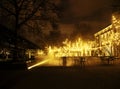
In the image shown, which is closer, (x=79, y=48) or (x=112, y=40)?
(x=112, y=40)

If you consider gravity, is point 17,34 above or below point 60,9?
below

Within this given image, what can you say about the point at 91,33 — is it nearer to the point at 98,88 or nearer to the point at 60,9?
the point at 60,9

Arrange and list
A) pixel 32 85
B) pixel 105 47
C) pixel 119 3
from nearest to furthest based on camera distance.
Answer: pixel 32 85
pixel 119 3
pixel 105 47

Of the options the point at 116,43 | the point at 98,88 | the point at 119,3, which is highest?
the point at 119,3

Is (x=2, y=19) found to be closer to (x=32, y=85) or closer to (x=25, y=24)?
(x=25, y=24)

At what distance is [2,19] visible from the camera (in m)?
27.4

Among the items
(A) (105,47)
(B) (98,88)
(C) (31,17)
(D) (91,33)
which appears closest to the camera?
(B) (98,88)

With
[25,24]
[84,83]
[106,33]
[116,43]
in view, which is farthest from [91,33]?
[84,83]

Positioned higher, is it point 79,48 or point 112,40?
point 112,40

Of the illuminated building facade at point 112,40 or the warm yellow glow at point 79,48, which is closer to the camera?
the illuminated building facade at point 112,40

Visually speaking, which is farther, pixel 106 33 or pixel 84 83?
pixel 106 33

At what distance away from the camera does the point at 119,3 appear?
84.0ft

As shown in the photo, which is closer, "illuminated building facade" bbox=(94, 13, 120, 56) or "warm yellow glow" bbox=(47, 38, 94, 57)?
"illuminated building facade" bbox=(94, 13, 120, 56)

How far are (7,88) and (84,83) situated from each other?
13.2 feet
